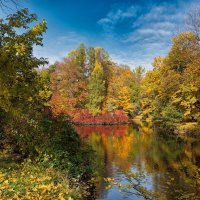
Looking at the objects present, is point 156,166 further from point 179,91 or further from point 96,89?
point 96,89

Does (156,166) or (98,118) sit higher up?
(98,118)

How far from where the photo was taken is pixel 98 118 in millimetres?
46625

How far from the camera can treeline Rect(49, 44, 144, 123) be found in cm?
4716

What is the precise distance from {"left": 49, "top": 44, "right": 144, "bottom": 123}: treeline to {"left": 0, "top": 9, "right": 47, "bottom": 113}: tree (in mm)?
33571

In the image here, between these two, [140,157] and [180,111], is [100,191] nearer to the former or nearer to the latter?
[140,157]

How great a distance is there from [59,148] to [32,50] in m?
3.85

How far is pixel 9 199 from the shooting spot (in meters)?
5.63

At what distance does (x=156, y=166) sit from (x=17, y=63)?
30.8 feet

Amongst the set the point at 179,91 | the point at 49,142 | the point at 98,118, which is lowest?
the point at 49,142

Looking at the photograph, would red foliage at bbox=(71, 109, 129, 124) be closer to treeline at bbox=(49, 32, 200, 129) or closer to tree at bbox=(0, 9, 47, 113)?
treeline at bbox=(49, 32, 200, 129)

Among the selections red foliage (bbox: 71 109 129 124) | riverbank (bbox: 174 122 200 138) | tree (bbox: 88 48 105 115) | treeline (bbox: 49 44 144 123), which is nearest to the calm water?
riverbank (bbox: 174 122 200 138)

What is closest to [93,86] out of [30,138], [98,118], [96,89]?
[96,89]

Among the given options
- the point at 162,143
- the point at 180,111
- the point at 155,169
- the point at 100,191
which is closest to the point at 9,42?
the point at 100,191

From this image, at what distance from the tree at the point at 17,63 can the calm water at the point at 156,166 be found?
4543 millimetres
